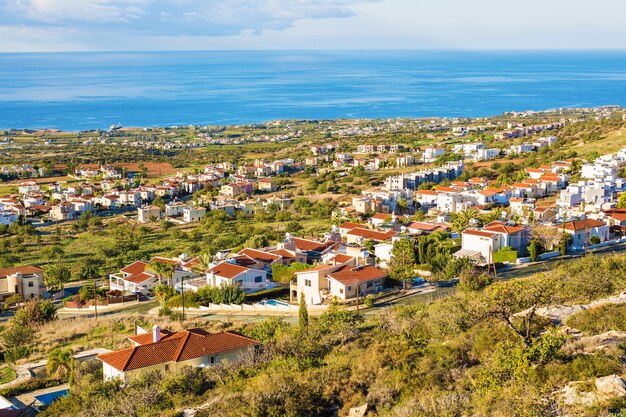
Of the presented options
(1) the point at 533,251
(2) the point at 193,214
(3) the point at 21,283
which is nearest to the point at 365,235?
(1) the point at 533,251

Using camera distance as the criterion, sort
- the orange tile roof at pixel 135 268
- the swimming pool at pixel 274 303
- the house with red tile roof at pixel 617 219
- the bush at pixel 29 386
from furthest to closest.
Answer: the house with red tile roof at pixel 617 219, the orange tile roof at pixel 135 268, the swimming pool at pixel 274 303, the bush at pixel 29 386

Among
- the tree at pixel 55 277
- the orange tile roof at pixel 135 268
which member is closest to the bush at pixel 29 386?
the tree at pixel 55 277

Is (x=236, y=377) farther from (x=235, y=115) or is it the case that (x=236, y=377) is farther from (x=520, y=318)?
(x=235, y=115)

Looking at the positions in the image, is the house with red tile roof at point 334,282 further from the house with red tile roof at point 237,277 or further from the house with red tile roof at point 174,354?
the house with red tile roof at point 174,354

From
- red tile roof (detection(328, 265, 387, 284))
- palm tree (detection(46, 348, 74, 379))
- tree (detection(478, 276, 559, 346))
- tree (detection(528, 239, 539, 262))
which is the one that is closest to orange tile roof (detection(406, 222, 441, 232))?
tree (detection(528, 239, 539, 262))

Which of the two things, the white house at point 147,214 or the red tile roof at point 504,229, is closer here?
the red tile roof at point 504,229

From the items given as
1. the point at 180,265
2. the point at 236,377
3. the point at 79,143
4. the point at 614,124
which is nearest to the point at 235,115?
the point at 79,143
